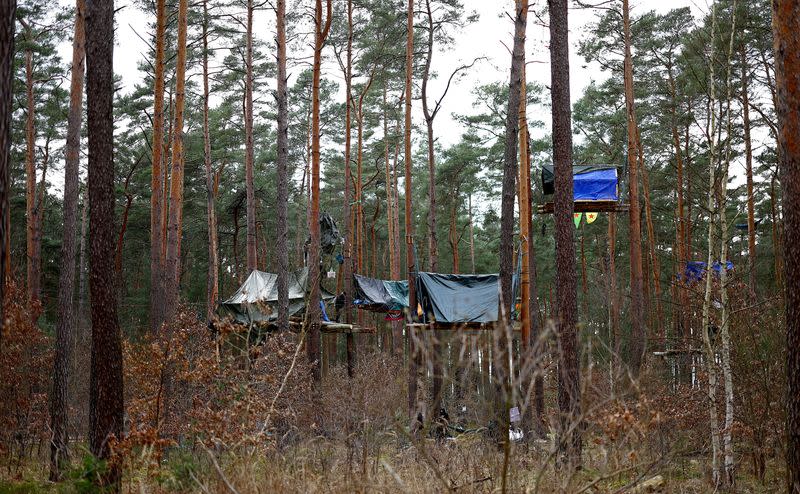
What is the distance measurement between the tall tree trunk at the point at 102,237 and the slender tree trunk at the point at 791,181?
5.59m

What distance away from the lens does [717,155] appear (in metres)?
8.32

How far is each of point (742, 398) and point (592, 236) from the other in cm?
2434

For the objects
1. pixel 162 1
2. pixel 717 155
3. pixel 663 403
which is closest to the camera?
pixel 717 155

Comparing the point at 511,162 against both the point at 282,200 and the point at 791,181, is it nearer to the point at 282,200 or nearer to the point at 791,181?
the point at 282,200

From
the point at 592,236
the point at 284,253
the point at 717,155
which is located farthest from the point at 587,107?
the point at 717,155

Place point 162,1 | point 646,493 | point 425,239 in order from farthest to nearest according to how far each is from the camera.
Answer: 1. point 425,239
2. point 162,1
3. point 646,493

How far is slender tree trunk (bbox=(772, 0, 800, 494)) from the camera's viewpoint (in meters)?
5.52

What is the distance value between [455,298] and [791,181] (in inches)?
354

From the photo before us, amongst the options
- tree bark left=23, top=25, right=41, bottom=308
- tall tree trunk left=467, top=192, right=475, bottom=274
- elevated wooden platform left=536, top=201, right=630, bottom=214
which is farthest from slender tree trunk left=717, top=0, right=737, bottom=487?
tall tree trunk left=467, top=192, right=475, bottom=274

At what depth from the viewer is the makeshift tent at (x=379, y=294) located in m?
17.0

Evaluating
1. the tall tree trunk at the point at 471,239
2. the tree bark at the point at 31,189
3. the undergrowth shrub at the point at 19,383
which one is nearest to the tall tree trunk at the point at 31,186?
the tree bark at the point at 31,189

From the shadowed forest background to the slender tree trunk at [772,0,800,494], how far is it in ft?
0.08

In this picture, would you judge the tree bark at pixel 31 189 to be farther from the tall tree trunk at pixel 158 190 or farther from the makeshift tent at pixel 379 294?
the makeshift tent at pixel 379 294

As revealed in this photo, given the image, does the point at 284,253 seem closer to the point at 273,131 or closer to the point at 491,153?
the point at 491,153
